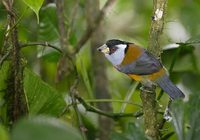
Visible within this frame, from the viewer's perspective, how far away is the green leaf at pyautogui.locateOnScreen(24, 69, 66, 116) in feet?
4.19

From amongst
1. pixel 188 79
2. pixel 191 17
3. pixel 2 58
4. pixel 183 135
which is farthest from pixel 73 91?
pixel 191 17

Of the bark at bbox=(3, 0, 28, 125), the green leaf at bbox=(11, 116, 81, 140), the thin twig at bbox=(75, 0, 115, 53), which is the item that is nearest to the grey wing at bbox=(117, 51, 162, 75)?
the thin twig at bbox=(75, 0, 115, 53)

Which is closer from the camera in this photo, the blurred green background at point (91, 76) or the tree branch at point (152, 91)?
the blurred green background at point (91, 76)

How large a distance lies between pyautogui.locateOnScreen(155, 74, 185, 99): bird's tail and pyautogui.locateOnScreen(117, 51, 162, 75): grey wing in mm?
41

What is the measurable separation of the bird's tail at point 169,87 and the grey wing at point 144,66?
0.13ft

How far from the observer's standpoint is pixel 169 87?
4.58ft

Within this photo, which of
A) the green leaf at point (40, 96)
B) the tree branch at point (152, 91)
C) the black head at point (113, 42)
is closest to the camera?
the tree branch at point (152, 91)

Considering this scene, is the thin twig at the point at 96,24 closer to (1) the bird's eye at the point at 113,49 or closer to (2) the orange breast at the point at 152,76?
(1) the bird's eye at the point at 113,49

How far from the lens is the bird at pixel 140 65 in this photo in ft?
4.53

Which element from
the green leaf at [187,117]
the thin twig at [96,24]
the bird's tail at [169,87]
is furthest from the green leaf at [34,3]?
the thin twig at [96,24]

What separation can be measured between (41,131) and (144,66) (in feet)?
2.99

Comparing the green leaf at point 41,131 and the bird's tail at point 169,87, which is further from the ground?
the green leaf at point 41,131

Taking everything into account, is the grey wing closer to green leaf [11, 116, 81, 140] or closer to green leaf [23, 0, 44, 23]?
green leaf [23, 0, 44, 23]

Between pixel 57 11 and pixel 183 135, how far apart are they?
78cm
